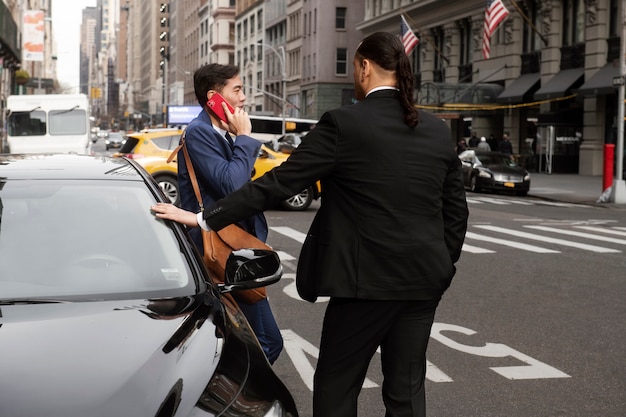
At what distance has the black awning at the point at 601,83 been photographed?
35594 mm

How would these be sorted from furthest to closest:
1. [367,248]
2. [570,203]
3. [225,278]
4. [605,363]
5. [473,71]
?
[473,71]
[570,203]
[605,363]
[225,278]
[367,248]

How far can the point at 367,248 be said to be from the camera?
11.6 feet

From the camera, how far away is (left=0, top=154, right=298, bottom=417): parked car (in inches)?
115

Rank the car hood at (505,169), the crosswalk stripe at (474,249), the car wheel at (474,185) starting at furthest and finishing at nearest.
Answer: the car wheel at (474,185) → the car hood at (505,169) → the crosswalk stripe at (474,249)

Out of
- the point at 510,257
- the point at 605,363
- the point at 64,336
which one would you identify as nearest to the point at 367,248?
the point at 64,336

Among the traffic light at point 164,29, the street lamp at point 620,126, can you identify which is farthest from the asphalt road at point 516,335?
the traffic light at point 164,29

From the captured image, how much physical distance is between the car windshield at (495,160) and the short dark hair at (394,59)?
2881 cm

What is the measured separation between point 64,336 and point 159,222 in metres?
1.06

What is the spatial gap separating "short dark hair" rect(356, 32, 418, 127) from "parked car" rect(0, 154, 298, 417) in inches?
37.5

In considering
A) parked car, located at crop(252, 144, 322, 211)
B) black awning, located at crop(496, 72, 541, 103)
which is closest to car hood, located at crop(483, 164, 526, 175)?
parked car, located at crop(252, 144, 322, 211)

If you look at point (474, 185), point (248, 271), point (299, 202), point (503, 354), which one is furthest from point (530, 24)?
point (248, 271)

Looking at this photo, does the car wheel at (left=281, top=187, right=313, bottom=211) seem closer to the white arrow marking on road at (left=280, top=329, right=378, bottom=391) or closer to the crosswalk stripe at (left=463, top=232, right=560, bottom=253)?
the crosswalk stripe at (left=463, top=232, right=560, bottom=253)

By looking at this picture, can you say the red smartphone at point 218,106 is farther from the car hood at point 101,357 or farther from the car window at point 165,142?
the car window at point 165,142

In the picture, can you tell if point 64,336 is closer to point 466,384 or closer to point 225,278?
point 225,278
